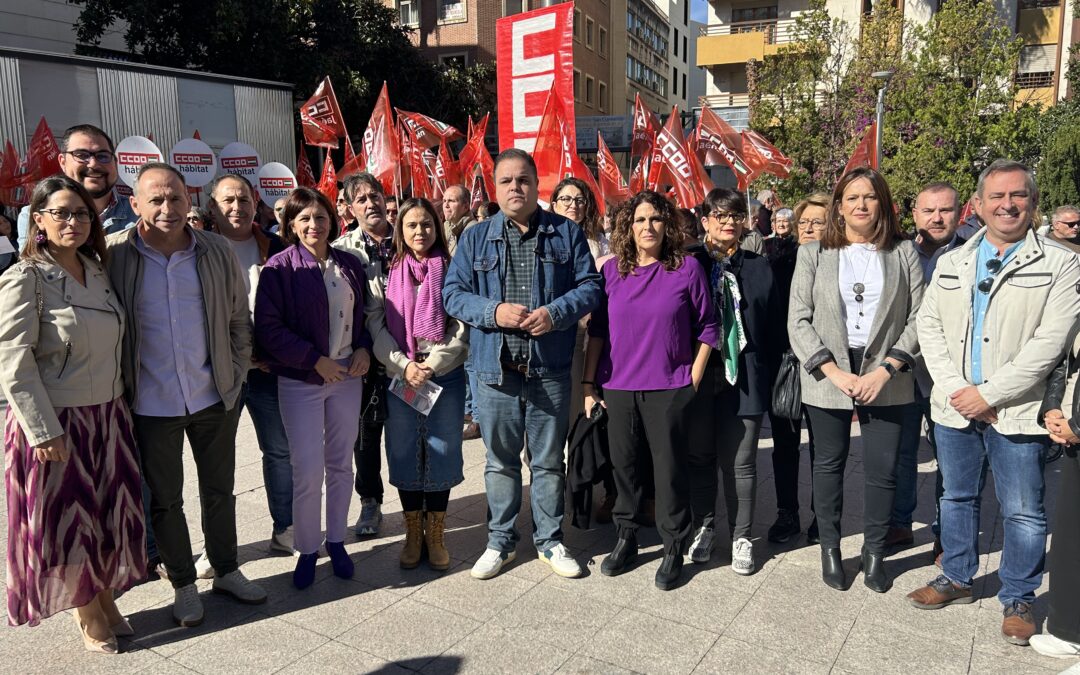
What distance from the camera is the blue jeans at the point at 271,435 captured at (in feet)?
13.3

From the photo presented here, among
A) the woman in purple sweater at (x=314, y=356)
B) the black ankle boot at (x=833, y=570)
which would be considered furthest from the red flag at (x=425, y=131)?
the black ankle boot at (x=833, y=570)

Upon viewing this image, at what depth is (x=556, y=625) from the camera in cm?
349

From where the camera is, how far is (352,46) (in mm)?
21719

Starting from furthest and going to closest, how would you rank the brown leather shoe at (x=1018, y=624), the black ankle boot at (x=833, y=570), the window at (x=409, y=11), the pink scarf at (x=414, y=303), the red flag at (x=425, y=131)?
1. the window at (x=409, y=11)
2. the red flag at (x=425, y=131)
3. the pink scarf at (x=414, y=303)
4. the black ankle boot at (x=833, y=570)
5. the brown leather shoe at (x=1018, y=624)

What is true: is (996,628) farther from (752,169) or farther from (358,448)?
(752,169)

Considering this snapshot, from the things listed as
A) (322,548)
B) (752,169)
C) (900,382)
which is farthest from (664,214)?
(752,169)

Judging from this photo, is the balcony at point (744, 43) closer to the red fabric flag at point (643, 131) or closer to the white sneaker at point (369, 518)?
the red fabric flag at point (643, 131)

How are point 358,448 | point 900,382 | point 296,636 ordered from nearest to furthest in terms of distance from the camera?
point 296,636 → point 900,382 → point 358,448

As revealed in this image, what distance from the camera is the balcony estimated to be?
31.1 m

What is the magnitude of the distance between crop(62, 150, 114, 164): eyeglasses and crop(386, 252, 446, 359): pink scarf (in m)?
1.62

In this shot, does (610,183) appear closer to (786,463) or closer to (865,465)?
(786,463)

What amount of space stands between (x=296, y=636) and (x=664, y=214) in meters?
2.66

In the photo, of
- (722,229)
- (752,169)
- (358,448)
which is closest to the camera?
(722,229)

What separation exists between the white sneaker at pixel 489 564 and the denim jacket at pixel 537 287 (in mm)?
962
